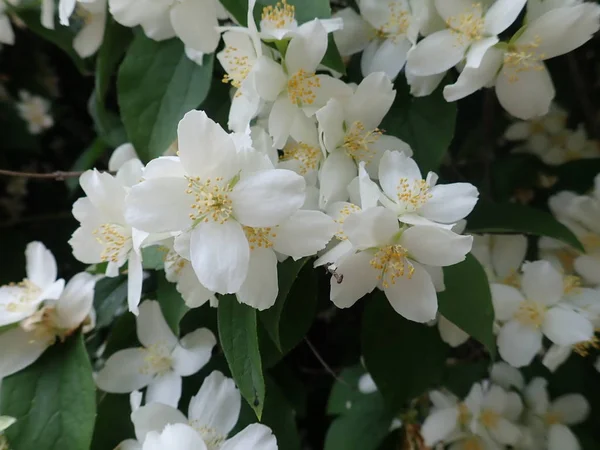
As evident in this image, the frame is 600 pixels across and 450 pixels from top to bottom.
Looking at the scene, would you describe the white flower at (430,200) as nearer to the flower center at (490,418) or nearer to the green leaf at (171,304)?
the green leaf at (171,304)

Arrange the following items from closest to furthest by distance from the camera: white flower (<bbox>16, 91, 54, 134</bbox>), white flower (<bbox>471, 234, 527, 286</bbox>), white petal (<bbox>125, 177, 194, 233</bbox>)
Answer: white petal (<bbox>125, 177, 194, 233</bbox>) → white flower (<bbox>471, 234, 527, 286</bbox>) → white flower (<bbox>16, 91, 54, 134</bbox>)

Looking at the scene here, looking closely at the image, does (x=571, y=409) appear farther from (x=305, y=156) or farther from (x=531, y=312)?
(x=305, y=156)

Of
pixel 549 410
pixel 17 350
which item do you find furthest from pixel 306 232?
pixel 549 410

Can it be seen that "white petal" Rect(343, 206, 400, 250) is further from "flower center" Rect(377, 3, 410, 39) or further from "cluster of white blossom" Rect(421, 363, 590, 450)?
"cluster of white blossom" Rect(421, 363, 590, 450)

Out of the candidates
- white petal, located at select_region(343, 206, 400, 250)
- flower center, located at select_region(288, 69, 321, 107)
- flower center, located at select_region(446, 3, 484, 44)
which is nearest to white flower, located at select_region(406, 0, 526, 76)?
flower center, located at select_region(446, 3, 484, 44)

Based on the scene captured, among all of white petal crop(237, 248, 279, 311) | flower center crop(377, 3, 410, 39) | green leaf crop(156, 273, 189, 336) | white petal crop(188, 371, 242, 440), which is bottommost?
white petal crop(188, 371, 242, 440)

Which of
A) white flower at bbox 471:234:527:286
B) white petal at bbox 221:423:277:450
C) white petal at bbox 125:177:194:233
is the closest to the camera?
white petal at bbox 125:177:194:233
